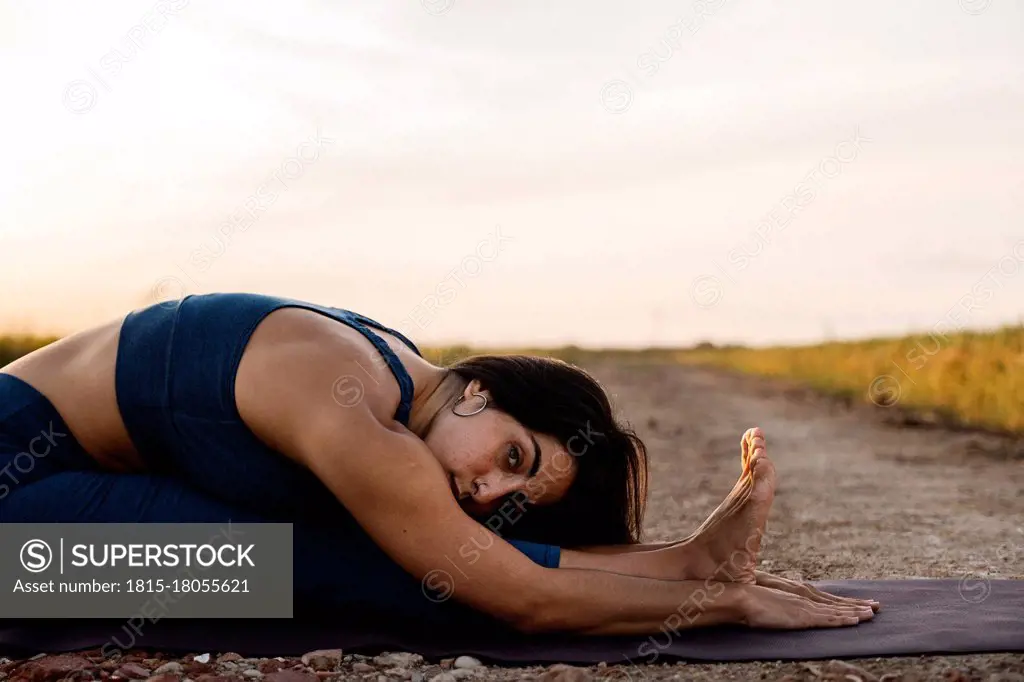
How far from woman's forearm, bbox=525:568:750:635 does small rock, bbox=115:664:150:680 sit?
104cm

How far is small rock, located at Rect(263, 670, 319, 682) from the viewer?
2688 mm

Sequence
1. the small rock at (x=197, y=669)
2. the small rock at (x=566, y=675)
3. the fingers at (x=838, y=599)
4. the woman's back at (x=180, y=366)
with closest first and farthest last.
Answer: the small rock at (x=566, y=675) → the small rock at (x=197, y=669) → the woman's back at (x=180, y=366) → the fingers at (x=838, y=599)

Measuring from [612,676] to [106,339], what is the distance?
1766 mm

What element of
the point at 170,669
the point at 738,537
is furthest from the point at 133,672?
the point at 738,537

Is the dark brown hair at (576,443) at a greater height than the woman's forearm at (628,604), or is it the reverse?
the dark brown hair at (576,443)

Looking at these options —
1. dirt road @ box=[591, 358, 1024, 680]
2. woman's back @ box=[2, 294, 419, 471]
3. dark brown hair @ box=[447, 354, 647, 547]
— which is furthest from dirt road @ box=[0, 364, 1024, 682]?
woman's back @ box=[2, 294, 419, 471]

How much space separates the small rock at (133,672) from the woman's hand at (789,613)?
1726 mm

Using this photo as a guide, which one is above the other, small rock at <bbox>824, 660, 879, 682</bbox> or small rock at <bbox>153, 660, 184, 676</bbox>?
small rock at <bbox>824, 660, 879, 682</bbox>

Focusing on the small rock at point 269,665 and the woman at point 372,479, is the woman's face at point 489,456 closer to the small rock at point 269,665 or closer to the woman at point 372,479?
the woman at point 372,479

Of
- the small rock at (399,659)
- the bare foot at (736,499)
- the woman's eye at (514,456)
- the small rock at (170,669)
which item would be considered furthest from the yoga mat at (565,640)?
the woman's eye at (514,456)

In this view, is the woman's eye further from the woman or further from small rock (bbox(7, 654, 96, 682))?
small rock (bbox(7, 654, 96, 682))

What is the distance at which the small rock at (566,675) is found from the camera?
2.67m

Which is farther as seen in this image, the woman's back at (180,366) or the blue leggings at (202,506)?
the blue leggings at (202,506)

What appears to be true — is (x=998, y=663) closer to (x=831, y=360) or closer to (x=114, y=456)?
(x=114, y=456)
